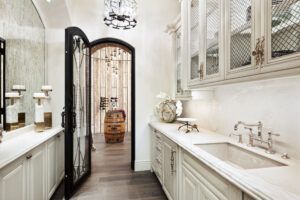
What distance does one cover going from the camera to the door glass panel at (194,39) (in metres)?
2.09

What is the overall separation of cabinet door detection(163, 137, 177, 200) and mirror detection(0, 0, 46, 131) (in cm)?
173

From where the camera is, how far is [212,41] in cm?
173

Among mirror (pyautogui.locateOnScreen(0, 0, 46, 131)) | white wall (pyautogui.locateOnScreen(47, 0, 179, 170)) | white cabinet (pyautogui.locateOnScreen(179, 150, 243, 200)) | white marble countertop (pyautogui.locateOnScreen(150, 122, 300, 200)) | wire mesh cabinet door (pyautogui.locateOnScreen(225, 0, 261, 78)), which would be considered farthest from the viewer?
white wall (pyautogui.locateOnScreen(47, 0, 179, 170))

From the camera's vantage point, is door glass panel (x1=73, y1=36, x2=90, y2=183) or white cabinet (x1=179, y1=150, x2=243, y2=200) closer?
white cabinet (x1=179, y1=150, x2=243, y2=200)

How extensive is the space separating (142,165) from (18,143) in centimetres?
211

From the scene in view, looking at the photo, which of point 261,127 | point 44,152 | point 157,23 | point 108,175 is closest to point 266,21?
point 261,127

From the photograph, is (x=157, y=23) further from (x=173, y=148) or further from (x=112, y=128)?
(x=112, y=128)

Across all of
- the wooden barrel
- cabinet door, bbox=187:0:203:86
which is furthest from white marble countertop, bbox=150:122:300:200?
the wooden barrel

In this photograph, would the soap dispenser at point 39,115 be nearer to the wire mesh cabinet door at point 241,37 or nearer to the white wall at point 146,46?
the white wall at point 146,46

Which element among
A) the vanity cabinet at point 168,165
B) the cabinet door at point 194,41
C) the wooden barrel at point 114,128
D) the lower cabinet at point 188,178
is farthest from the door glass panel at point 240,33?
the wooden barrel at point 114,128

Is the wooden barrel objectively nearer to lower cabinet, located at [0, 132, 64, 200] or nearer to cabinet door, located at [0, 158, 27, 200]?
lower cabinet, located at [0, 132, 64, 200]

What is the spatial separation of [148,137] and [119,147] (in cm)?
182

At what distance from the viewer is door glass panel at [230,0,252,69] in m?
1.26

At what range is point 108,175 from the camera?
319 centimetres
